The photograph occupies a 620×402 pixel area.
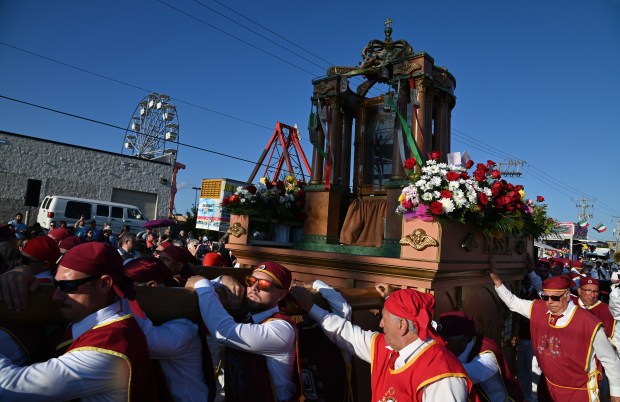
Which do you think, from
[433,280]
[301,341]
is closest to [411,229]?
[433,280]

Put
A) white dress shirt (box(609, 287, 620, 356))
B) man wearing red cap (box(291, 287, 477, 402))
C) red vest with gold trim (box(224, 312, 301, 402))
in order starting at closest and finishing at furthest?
man wearing red cap (box(291, 287, 477, 402)) → red vest with gold trim (box(224, 312, 301, 402)) → white dress shirt (box(609, 287, 620, 356))

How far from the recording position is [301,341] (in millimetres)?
2812

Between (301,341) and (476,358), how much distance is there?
124cm

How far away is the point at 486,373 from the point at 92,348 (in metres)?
2.42

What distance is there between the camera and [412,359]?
2182 millimetres

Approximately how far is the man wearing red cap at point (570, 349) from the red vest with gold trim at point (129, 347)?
3828mm

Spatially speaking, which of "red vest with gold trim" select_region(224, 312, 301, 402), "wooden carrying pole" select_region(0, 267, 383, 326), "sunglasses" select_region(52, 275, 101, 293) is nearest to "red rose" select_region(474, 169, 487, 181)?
"wooden carrying pole" select_region(0, 267, 383, 326)

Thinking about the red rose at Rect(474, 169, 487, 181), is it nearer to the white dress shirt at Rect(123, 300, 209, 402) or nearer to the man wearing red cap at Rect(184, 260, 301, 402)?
the man wearing red cap at Rect(184, 260, 301, 402)

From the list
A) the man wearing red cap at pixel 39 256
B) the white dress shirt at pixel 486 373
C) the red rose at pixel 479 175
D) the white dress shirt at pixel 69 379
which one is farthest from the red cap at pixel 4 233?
the red rose at pixel 479 175

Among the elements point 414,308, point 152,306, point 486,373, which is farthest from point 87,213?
point 414,308

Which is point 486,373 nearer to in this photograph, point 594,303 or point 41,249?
point 41,249

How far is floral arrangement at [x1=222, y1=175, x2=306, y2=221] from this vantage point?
20.3ft

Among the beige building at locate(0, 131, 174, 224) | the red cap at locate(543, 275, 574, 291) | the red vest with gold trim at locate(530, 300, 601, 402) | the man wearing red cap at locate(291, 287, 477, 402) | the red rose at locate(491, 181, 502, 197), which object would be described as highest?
Answer: the beige building at locate(0, 131, 174, 224)

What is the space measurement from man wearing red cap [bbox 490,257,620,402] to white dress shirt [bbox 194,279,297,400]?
298 centimetres
